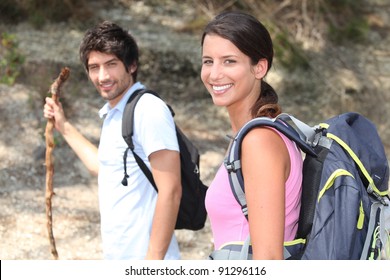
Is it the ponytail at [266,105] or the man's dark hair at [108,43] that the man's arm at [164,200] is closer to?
the man's dark hair at [108,43]

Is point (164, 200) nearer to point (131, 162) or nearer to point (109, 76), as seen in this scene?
point (131, 162)

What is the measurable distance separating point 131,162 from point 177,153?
0.68ft

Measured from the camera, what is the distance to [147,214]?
2.73m

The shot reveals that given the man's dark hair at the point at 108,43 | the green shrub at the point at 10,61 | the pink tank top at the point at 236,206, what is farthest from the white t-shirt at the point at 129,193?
the green shrub at the point at 10,61

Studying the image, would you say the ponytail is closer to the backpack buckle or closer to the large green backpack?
the large green backpack

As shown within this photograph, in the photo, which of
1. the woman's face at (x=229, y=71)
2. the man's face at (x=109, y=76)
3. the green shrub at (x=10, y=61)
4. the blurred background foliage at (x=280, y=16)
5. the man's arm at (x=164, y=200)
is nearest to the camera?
the woman's face at (x=229, y=71)

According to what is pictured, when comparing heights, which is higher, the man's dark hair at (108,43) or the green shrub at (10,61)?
the green shrub at (10,61)

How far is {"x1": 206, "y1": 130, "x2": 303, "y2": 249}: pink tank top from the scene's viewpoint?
1778 millimetres

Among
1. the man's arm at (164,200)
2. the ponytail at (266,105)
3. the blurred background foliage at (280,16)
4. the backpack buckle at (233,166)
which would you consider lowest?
the man's arm at (164,200)

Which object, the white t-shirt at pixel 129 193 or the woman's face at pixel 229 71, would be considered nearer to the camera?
the woman's face at pixel 229 71

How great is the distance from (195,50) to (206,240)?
12.7ft

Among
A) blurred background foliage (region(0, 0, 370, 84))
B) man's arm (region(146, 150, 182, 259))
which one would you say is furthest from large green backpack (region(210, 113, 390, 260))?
blurred background foliage (region(0, 0, 370, 84))

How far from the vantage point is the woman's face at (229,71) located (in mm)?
1962

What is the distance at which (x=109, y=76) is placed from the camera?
2.85 m
